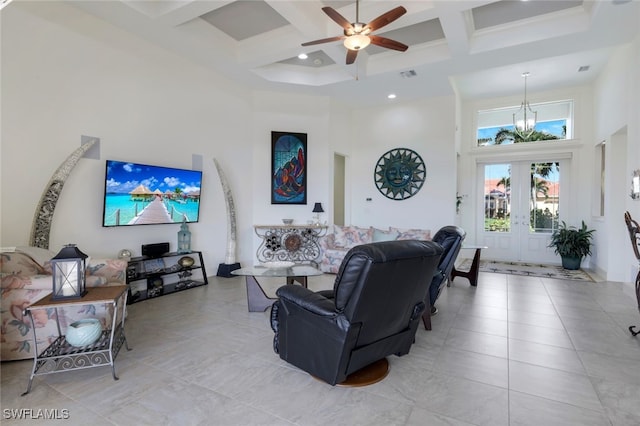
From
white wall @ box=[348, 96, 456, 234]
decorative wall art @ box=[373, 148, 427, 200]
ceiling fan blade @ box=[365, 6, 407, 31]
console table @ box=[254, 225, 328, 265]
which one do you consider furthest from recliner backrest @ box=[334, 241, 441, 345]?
decorative wall art @ box=[373, 148, 427, 200]

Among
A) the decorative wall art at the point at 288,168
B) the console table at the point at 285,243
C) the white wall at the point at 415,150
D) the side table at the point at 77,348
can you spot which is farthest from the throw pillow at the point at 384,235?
the side table at the point at 77,348

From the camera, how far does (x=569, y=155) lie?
700 centimetres

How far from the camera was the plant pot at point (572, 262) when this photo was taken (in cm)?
651

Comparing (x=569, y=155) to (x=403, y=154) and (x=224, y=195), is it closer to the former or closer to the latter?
(x=403, y=154)

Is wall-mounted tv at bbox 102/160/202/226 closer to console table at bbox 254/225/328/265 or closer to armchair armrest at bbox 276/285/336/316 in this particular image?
console table at bbox 254/225/328/265

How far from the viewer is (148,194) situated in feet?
14.5

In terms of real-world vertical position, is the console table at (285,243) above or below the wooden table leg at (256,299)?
above

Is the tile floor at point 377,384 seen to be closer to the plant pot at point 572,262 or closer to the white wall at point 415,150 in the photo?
the plant pot at point 572,262

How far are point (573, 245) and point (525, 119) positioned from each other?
278cm

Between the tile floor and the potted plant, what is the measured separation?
123 inches

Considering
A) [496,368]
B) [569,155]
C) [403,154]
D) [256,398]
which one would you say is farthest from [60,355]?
[569,155]

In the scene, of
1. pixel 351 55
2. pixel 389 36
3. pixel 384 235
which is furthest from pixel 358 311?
pixel 389 36

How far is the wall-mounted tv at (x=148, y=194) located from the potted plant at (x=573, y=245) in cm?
718

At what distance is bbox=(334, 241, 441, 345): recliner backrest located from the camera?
1.99m
